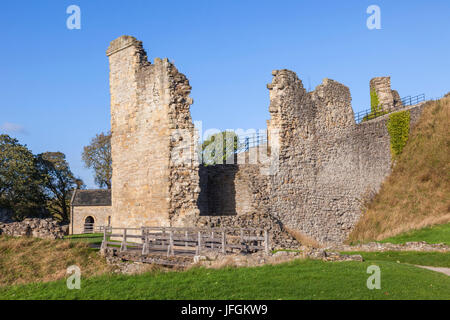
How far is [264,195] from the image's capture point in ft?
61.4

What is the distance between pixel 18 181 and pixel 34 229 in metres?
23.1

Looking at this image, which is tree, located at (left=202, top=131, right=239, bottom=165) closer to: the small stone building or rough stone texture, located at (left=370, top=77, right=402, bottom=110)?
the small stone building

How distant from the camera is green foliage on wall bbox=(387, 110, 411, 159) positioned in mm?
27516

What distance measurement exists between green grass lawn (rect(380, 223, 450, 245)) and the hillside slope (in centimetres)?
76

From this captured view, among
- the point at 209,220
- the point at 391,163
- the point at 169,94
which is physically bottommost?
the point at 209,220

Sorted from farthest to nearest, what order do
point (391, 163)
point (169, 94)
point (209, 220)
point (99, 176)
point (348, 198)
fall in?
point (99, 176), point (391, 163), point (348, 198), point (169, 94), point (209, 220)

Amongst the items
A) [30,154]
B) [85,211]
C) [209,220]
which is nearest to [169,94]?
[209,220]

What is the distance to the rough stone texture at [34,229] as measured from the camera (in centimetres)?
1934

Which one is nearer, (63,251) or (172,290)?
(172,290)

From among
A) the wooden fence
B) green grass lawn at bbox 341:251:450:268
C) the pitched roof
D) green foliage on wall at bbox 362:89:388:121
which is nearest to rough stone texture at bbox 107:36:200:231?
the wooden fence

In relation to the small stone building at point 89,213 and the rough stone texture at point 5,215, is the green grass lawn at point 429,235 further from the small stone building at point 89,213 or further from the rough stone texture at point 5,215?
the rough stone texture at point 5,215

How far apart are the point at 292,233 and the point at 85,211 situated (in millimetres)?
26110
